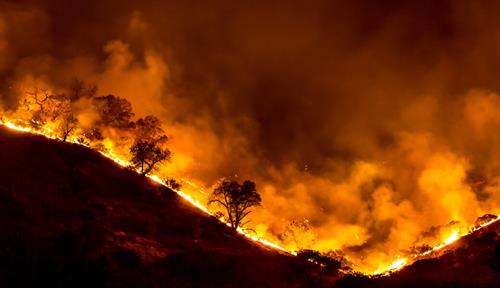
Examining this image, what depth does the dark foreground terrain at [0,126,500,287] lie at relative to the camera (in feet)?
87.9

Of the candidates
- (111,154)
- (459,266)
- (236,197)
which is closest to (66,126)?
(111,154)

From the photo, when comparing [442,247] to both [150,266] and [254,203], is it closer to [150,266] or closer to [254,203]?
[254,203]

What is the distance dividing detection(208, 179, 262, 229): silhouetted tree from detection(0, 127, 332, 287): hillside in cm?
422

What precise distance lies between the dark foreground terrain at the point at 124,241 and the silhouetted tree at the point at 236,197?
4.78 m

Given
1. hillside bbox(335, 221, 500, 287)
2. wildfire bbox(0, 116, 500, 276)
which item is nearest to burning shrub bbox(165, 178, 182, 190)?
wildfire bbox(0, 116, 500, 276)

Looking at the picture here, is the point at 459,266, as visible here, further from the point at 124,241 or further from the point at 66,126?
the point at 66,126

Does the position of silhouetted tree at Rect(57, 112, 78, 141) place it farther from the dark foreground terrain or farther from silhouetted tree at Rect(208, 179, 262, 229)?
silhouetted tree at Rect(208, 179, 262, 229)

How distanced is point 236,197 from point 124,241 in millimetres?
22733

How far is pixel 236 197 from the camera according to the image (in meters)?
58.7

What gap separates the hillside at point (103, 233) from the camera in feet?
80.4

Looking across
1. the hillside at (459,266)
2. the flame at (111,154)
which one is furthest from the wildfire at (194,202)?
the hillside at (459,266)

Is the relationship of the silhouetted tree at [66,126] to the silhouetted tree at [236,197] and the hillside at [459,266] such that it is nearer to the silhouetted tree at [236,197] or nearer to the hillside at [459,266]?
the silhouetted tree at [236,197]

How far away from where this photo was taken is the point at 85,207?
40844mm

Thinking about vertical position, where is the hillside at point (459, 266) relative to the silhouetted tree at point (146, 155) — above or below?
below
